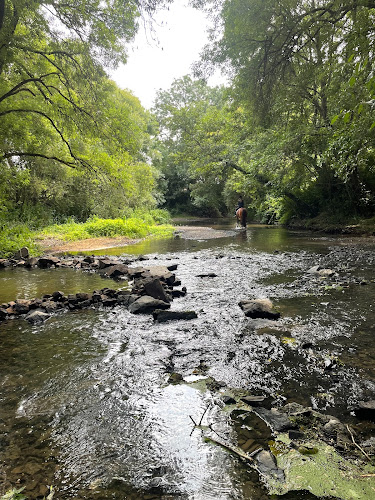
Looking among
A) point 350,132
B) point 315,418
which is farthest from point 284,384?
point 350,132

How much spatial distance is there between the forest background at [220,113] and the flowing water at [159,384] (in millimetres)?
2300

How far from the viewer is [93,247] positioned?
1487 cm

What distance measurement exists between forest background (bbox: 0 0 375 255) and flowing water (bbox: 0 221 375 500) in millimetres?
2300

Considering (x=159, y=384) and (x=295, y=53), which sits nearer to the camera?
(x=159, y=384)

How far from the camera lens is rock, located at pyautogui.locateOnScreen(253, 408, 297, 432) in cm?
221

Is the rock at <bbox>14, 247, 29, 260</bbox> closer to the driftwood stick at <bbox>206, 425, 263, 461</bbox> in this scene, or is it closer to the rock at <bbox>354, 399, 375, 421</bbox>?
the driftwood stick at <bbox>206, 425, 263, 461</bbox>

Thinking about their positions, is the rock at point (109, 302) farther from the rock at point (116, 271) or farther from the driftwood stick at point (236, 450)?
the driftwood stick at point (236, 450)

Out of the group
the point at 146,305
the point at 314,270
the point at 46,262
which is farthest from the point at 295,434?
the point at 46,262

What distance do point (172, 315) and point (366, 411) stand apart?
2.89 metres

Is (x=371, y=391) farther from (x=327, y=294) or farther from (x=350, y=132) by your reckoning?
(x=350, y=132)

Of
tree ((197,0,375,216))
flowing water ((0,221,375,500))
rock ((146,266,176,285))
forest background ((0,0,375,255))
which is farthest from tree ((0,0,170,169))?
flowing water ((0,221,375,500))

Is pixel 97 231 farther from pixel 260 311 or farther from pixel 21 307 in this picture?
pixel 260 311

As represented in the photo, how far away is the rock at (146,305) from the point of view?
509cm

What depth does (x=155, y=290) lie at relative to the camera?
5664mm
